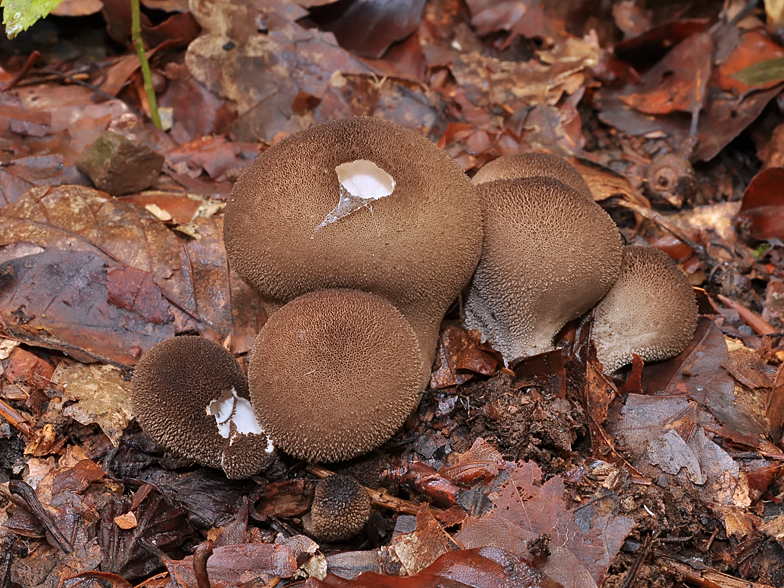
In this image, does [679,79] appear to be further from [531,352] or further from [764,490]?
[764,490]

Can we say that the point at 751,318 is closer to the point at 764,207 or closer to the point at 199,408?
the point at 764,207

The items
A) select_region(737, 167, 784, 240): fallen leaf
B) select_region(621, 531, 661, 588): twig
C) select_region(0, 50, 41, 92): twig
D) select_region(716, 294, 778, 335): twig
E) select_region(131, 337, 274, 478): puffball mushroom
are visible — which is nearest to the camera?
select_region(621, 531, 661, 588): twig

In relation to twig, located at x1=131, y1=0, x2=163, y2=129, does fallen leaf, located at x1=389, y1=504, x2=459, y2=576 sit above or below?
below

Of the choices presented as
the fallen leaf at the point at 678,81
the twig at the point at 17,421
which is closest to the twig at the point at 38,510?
the twig at the point at 17,421

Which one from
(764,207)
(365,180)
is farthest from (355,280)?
(764,207)

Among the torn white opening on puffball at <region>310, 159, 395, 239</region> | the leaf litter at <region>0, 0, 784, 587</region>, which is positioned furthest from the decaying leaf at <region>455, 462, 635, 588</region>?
the torn white opening on puffball at <region>310, 159, 395, 239</region>

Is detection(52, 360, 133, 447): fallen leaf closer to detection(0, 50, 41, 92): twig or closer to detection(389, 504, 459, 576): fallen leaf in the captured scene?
detection(389, 504, 459, 576): fallen leaf

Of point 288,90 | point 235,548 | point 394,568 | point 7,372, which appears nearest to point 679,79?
point 288,90
